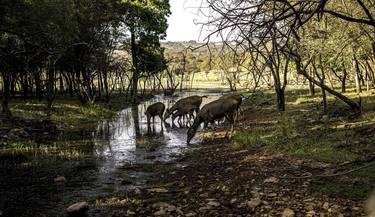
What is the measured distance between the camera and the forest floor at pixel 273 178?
8.36 m

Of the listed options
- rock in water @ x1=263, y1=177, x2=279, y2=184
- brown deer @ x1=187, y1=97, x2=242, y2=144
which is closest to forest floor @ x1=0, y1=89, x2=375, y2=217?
rock in water @ x1=263, y1=177, x2=279, y2=184

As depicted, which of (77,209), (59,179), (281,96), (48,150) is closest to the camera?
(77,209)

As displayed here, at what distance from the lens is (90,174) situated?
13703 mm

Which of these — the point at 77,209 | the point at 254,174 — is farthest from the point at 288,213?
the point at 77,209

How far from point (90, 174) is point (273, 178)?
6533 millimetres

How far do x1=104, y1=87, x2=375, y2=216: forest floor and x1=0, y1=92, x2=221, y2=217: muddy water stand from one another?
30.4 inches

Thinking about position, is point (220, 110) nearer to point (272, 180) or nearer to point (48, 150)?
point (48, 150)

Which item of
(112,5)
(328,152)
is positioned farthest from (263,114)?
(112,5)

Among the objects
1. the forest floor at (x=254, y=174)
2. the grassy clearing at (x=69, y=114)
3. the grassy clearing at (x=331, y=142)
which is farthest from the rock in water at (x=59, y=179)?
the grassy clearing at (x=69, y=114)

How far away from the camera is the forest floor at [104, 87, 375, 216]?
27.4 ft

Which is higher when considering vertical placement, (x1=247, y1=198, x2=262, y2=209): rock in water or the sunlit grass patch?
the sunlit grass patch

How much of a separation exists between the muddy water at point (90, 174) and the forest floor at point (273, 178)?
773 mm

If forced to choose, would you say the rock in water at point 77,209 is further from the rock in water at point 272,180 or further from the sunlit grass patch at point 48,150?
the sunlit grass patch at point 48,150

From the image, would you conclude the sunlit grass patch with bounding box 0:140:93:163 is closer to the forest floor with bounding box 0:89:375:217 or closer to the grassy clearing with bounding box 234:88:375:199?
the forest floor with bounding box 0:89:375:217
